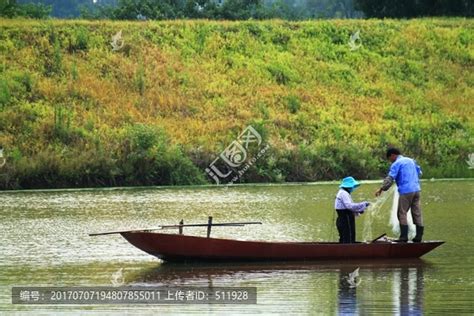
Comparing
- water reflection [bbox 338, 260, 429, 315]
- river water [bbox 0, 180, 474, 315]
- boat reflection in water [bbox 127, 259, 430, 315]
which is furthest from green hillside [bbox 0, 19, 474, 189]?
water reflection [bbox 338, 260, 429, 315]

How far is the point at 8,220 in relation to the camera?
3231 cm

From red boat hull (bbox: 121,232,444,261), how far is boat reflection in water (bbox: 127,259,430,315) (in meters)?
0.15

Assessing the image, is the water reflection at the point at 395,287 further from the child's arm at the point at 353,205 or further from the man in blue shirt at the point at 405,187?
the child's arm at the point at 353,205

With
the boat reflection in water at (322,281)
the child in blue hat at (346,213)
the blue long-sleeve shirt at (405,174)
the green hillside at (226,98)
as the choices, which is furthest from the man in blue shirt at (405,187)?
the green hillside at (226,98)

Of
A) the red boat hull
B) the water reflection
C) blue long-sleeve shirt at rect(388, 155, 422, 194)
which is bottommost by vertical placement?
the water reflection

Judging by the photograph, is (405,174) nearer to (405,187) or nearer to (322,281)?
(405,187)

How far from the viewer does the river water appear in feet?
63.5

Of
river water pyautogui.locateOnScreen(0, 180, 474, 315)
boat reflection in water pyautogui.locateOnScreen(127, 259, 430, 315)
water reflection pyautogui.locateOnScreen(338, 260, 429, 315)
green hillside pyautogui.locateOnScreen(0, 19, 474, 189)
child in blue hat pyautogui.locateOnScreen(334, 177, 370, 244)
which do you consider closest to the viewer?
water reflection pyautogui.locateOnScreen(338, 260, 429, 315)

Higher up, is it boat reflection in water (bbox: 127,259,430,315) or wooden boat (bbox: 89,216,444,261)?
wooden boat (bbox: 89,216,444,261)

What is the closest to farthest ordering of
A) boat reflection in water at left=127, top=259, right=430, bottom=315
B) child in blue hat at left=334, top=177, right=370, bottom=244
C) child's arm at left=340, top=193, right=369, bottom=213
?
boat reflection in water at left=127, top=259, right=430, bottom=315
child's arm at left=340, top=193, right=369, bottom=213
child in blue hat at left=334, top=177, right=370, bottom=244

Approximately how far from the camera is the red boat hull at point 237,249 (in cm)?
2245

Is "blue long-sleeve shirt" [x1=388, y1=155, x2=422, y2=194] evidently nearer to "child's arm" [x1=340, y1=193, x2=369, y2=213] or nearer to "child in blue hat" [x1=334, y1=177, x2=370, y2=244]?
"child in blue hat" [x1=334, y1=177, x2=370, y2=244]

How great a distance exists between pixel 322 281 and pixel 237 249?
70.4 inches

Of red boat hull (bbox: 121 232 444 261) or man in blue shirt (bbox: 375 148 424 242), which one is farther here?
man in blue shirt (bbox: 375 148 424 242)
